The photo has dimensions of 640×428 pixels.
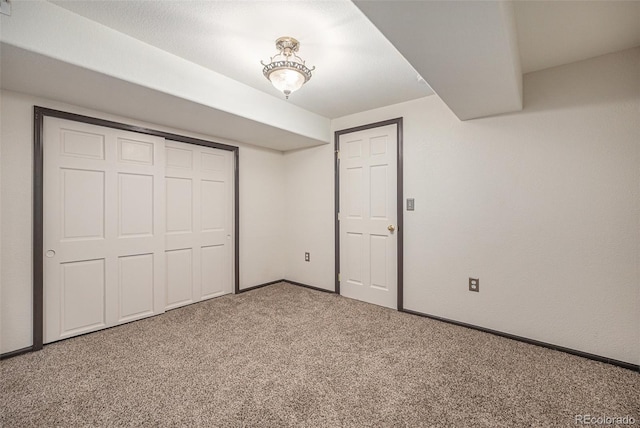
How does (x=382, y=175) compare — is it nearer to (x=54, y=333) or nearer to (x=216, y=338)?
(x=216, y=338)

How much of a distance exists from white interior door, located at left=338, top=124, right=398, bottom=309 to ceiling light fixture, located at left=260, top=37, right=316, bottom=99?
1.46m

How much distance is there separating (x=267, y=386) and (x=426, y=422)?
957mm

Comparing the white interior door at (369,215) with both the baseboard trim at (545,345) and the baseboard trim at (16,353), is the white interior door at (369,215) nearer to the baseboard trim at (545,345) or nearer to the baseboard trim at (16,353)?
the baseboard trim at (545,345)

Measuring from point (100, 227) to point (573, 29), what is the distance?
4016 mm

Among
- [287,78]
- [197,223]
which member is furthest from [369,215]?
[197,223]

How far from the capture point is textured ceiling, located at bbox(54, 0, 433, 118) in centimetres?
171

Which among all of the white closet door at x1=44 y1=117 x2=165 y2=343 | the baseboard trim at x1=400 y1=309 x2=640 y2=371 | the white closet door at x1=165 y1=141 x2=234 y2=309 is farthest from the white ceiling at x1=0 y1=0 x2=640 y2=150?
the baseboard trim at x1=400 y1=309 x2=640 y2=371

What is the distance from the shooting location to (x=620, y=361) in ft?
6.78

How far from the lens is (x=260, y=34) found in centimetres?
195

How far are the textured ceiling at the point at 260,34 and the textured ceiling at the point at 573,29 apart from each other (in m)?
0.82

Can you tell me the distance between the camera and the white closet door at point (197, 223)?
323 cm

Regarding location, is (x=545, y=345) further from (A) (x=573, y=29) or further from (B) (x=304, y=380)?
(A) (x=573, y=29)

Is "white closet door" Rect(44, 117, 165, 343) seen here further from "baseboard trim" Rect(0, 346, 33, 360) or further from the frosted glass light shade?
the frosted glass light shade

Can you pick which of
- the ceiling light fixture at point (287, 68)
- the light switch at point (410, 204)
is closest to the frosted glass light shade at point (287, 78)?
the ceiling light fixture at point (287, 68)
